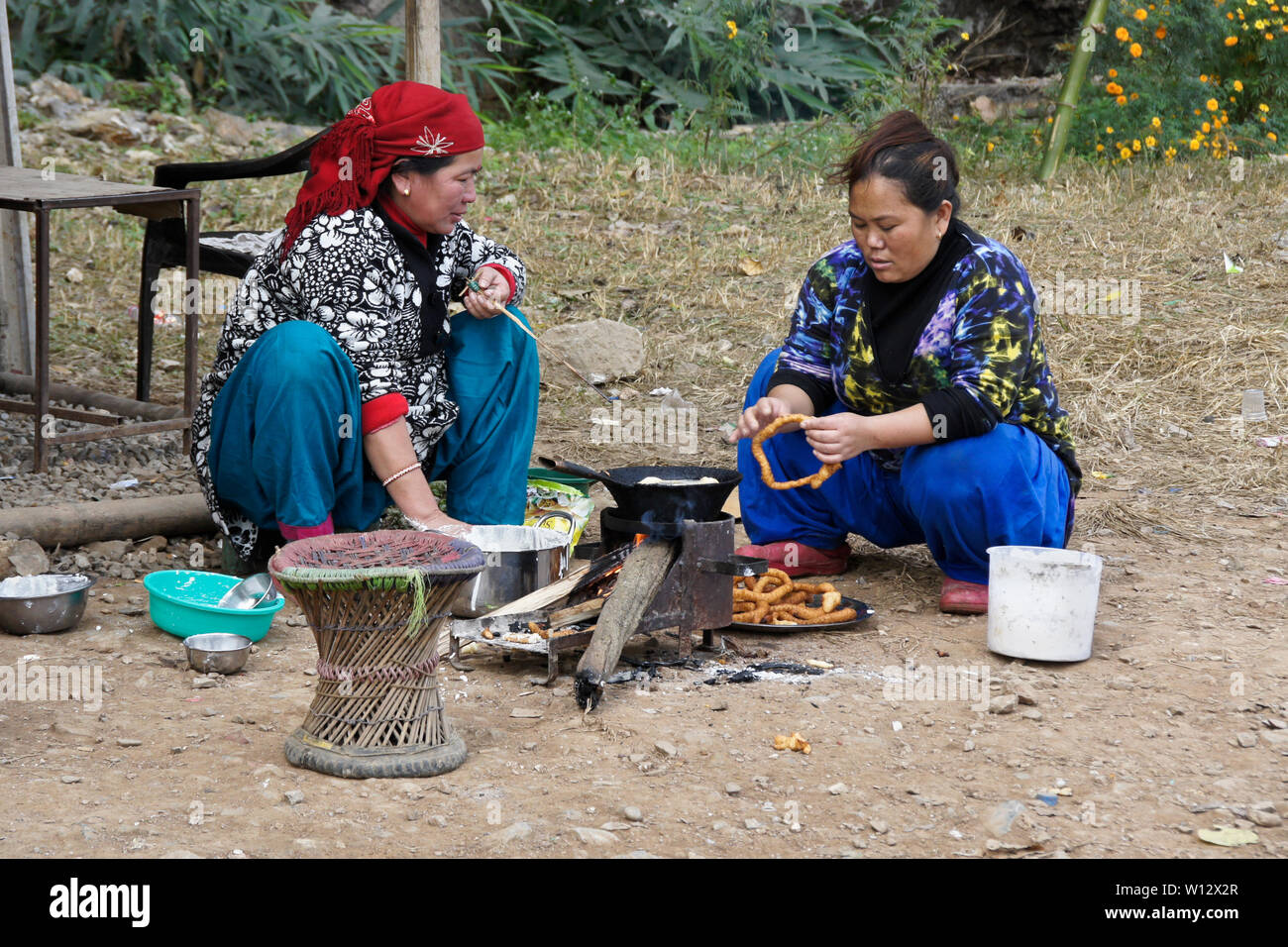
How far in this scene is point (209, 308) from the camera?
21.8 feet

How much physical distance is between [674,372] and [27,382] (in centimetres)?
282

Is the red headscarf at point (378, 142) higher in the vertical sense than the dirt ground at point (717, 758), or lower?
higher

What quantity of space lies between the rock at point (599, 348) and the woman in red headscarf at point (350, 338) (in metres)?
2.30

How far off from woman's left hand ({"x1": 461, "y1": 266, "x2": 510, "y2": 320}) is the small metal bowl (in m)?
1.21

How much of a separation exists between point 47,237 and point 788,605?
104 inches

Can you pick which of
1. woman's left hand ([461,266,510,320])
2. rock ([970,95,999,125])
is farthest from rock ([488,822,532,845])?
rock ([970,95,999,125])

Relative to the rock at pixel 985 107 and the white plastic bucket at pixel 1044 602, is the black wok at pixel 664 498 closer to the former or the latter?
the white plastic bucket at pixel 1044 602

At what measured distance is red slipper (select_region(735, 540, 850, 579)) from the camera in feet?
13.7

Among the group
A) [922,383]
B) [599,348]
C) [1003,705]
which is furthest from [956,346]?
[599,348]

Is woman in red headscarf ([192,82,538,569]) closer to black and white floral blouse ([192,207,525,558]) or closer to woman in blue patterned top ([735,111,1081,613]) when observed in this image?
black and white floral blouse ([192,207,525,558])

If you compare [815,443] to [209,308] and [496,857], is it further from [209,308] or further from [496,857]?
[209,308]

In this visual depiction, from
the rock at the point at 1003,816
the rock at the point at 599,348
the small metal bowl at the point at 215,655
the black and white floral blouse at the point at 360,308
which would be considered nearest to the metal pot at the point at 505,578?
the black and white floral blouse at the point at 360,308

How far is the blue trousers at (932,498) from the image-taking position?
363 cm

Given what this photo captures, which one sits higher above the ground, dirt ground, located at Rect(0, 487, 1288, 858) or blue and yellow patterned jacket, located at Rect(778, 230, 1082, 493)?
blue and yellow patterned jacket, located at Rect(778, 230, 1082, 493)
